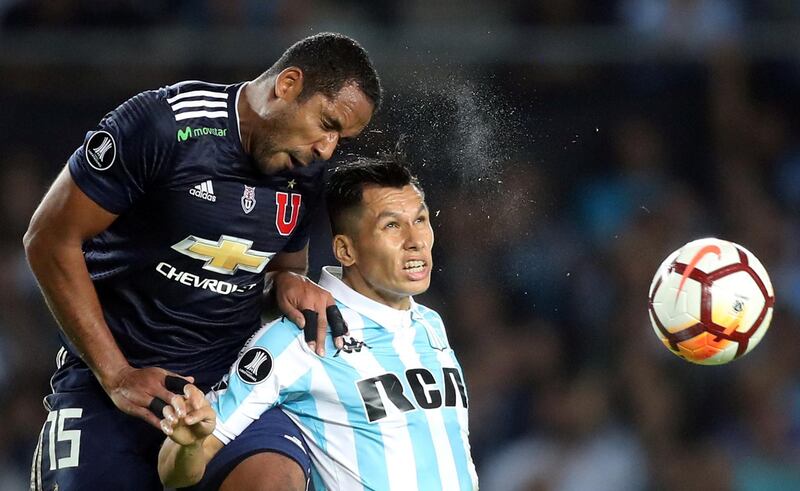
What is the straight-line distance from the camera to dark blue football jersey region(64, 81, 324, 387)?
3.30 meters

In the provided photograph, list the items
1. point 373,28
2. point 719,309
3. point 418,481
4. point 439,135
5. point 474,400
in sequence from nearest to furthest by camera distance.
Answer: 1. point 418,481
2. point 719,309
3. point 439,135
4. point 474,400
5. point 373,28

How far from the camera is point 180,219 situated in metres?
3.42

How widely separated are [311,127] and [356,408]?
0.87 meters

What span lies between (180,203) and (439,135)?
1.29m

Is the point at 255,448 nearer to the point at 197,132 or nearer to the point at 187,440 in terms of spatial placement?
the point at 187,440

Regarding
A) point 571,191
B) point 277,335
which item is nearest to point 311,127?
point 277,335

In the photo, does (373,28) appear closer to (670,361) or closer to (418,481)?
(670,361)

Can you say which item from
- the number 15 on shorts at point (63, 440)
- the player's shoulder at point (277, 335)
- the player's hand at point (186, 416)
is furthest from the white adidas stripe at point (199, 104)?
the number 15 on shorts at point (63, 440)

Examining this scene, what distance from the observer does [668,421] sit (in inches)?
250

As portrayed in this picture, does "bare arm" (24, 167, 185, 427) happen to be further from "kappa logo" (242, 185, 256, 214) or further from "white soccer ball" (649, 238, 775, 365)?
"white soccer ball" (649, 238, 775, 365)

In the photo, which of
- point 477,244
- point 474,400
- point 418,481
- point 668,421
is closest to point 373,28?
point 477,244

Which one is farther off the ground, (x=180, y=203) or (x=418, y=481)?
(x=180, y=203)

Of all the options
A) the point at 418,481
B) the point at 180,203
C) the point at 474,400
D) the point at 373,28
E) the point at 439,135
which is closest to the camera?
the point at 180,203

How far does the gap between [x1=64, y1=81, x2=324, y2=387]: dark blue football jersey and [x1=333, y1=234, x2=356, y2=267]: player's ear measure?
0.31m
